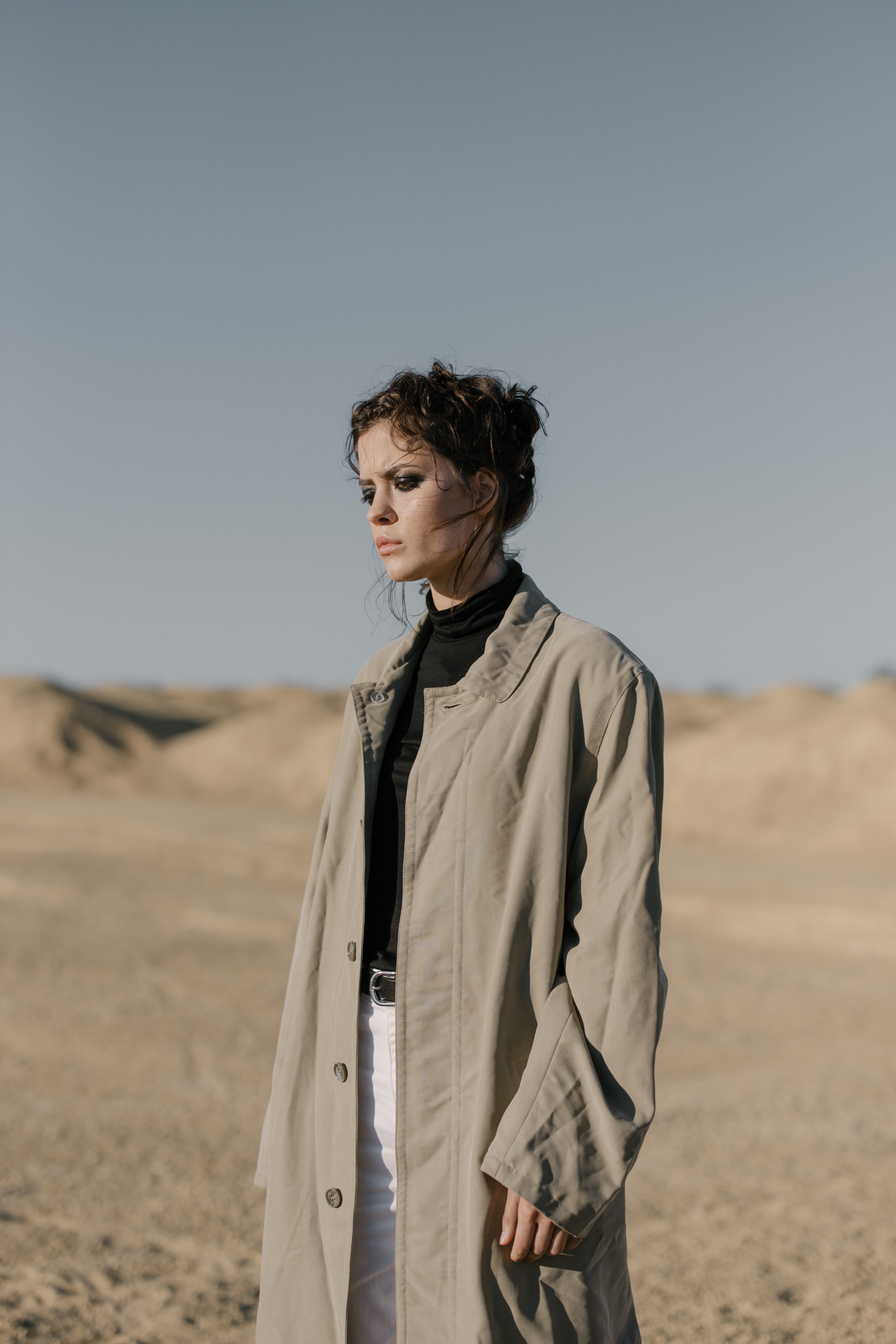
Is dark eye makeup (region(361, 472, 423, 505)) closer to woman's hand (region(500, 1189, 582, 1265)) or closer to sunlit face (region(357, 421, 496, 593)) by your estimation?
sunlit face (region(357, 421, 496, 593))

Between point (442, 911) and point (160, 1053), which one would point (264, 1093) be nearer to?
point (160, 1053)

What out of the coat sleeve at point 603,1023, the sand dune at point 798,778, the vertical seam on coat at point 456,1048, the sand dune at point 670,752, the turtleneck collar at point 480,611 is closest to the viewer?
the coat sleeve at point 603,1023

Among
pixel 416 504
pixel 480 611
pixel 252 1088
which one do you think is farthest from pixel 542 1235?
pixel 252 1088

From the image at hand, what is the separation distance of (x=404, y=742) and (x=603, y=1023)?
0.62 metres

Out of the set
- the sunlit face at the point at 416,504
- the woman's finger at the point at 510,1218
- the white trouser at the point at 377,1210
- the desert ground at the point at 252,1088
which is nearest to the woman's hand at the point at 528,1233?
the woman's finger at the point at 510,1218

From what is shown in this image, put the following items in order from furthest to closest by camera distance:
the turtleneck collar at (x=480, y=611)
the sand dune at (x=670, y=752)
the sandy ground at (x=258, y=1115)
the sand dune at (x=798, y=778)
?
the sand dune at (x=670, y=752)
the sand dune at (x=798, y=778)
the sandy ground at (x=258, y=1115)
the turtleneck collar at (x=480, y=611)

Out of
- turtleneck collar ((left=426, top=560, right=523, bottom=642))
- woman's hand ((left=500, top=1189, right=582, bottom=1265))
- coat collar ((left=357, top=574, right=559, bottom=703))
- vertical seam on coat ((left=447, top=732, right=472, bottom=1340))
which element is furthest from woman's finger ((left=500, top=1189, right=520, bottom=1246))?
turtleneck collar ((left=426, top=560, right=523, bottom=642))

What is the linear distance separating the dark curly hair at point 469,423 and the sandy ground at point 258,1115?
3489 mm

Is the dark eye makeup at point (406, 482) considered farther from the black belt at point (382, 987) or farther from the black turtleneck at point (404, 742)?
the black belt at point (382, 987)

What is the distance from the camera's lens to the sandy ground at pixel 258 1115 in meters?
4.45

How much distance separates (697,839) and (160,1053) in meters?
21.8

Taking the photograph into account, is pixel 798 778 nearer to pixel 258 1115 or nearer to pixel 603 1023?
pixel 258 1115

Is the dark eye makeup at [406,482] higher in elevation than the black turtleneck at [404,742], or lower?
higher

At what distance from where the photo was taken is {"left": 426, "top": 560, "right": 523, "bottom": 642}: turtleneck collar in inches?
→ 79.1
